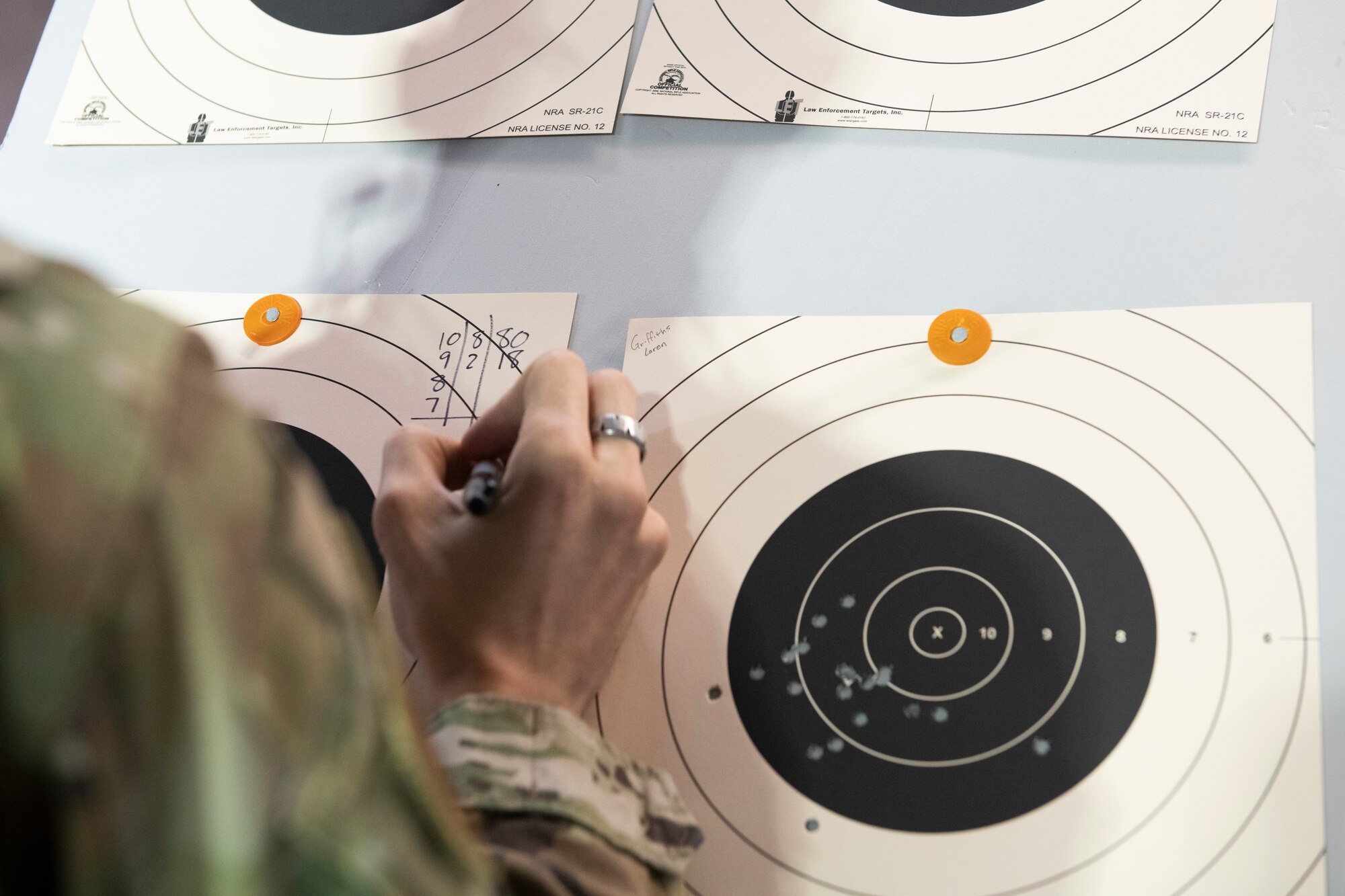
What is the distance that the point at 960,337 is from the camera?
2.10 feet

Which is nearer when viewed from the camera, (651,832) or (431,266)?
(651,832)

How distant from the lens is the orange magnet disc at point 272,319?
78 centimetres

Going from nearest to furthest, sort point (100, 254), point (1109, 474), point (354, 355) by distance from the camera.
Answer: point (1109, 474)
point (354, 355)
point (100, 254)

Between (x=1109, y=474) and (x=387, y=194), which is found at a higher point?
(x=387, y=194)

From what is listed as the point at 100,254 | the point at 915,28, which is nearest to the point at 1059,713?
the point at 915,28

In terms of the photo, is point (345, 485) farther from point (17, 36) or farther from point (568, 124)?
point (17, 36)

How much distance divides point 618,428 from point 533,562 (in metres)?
0.10

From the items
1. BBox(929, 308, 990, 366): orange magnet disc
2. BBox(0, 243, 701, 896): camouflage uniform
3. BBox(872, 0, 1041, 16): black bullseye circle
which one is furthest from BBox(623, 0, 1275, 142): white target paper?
BBox(0, 243, 701, 896): camouflage uniform

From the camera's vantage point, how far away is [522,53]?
844mm

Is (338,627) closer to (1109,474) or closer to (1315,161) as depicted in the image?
(1109,474)

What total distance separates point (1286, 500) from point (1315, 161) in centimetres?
24

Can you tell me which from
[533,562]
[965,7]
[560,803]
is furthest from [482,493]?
[965,7]

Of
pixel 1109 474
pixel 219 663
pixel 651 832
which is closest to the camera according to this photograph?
pixel 219 663

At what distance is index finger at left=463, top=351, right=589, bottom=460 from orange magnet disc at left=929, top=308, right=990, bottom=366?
227 millimetres
